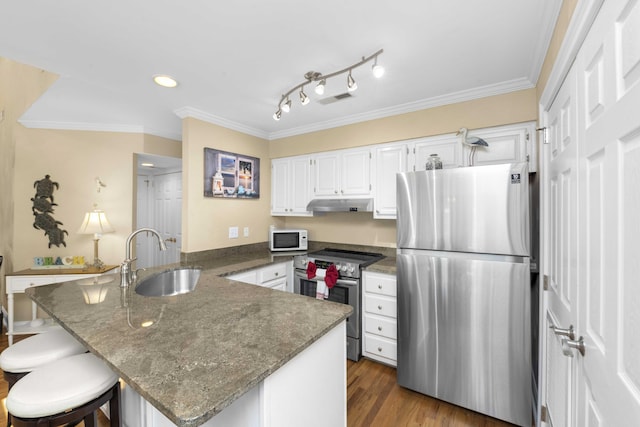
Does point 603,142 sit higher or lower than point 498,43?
lower

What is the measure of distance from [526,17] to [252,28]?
58.4 inches

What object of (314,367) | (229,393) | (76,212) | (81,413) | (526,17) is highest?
(526,17)

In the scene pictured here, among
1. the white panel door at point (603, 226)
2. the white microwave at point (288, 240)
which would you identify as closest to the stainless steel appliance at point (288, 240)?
the white microwave at point (288, 240)

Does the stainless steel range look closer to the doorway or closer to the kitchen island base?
the kitchen island base

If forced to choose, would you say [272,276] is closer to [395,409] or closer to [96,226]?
[395,409]

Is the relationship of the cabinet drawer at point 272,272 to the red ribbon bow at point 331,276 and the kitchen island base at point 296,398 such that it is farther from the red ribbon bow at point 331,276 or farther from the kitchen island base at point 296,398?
the kitchen island base at point 296,398

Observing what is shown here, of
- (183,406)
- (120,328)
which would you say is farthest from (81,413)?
(183,406)

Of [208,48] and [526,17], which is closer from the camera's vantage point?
[526,17]

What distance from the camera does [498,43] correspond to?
5.29 feet

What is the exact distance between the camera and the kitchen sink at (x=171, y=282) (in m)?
2.03

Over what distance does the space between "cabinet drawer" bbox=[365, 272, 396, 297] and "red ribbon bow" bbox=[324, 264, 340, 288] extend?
Answer: 295mm

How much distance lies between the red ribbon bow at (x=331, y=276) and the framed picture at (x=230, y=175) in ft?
4.67

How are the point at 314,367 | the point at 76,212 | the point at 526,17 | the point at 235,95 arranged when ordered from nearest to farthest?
the point at 314,367
the point at 526,17
the point at 235,95
the point at 76,212

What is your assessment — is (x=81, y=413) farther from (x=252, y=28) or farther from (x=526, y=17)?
(x=526, y=17)
